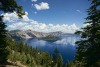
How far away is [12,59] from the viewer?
232 feet

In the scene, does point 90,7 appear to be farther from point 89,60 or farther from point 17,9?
point 17,9

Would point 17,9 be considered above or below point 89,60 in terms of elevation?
above

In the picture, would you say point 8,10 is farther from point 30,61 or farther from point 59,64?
point 59,64

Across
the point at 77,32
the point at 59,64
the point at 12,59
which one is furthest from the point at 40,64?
the point at 77,32

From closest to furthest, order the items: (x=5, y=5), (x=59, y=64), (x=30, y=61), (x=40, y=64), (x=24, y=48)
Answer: (x=5, y=5) < (x=30, y=61) < (x=59, y=64) < (x=40, y=64) < (x=24, y=48)

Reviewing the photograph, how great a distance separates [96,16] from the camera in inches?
734

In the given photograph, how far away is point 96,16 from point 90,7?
1.23 meters

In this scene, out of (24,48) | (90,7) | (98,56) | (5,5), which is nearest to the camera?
(5,5)

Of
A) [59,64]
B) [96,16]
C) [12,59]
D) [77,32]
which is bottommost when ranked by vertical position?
[59,64]

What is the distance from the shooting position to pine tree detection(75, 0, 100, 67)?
17984mm

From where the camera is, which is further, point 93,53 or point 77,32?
point 77,32

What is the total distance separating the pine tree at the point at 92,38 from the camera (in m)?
18.0

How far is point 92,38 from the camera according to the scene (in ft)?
61.5

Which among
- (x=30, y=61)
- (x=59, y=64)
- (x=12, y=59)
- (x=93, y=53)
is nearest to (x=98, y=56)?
(x=93, y=53)
